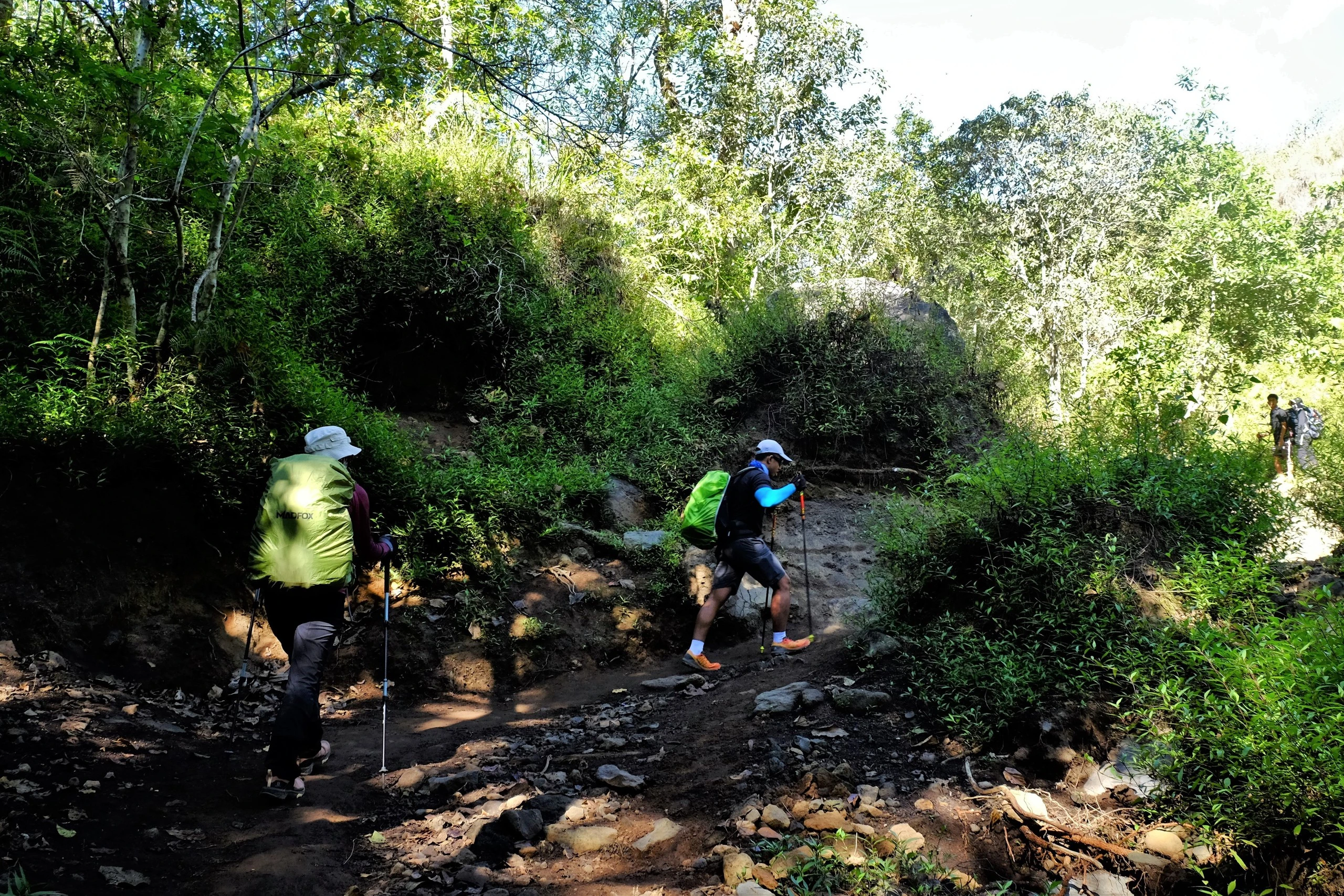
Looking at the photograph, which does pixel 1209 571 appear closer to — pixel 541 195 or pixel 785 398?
pixel 785 398

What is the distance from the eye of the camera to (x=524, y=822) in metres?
3.88

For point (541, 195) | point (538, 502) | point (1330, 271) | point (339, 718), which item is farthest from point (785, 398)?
point (1330, 271)

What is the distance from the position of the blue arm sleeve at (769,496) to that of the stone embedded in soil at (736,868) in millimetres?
4143

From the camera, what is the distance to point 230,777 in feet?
15.1

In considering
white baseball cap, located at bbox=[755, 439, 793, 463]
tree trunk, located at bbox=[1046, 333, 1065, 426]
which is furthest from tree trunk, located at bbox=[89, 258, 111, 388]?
tree trunk, located at bbox=[1046, 333, 1065, 426]

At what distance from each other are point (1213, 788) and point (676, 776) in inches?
105

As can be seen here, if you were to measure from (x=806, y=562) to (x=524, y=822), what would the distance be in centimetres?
537

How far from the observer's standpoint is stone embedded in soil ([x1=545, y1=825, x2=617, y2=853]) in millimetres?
3826

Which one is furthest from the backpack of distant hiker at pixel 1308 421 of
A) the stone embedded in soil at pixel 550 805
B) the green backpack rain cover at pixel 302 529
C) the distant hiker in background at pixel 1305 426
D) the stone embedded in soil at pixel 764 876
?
the green backpack rain cover at pixel 302 529

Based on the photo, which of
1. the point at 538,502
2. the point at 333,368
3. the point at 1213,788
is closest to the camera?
the point at 1213,788

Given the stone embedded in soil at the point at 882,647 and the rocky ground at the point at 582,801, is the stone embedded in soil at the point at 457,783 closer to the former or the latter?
the rocky ground at the point at 582,801

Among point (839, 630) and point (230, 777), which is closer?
point (230, 777)

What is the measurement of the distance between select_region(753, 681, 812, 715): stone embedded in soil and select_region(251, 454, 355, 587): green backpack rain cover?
2.86 m

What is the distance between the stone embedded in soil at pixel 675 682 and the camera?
697 centimetres
